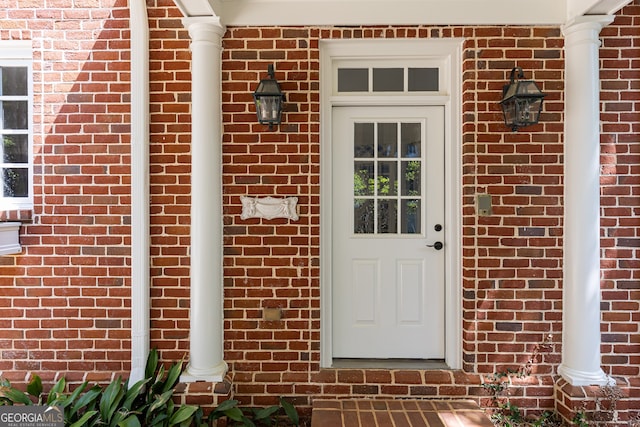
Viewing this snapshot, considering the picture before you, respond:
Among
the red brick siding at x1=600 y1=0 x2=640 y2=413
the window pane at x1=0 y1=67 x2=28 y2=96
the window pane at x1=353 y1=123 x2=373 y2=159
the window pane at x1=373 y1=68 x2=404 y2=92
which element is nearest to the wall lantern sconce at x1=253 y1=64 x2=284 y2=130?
the window pane at x1=353 y1=123 x2=373 y2=159

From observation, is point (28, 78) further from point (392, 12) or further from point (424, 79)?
point (424, 79)

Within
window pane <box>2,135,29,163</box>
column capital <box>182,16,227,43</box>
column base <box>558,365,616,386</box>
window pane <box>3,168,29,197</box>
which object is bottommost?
column base <box>558,365,616,386</box>

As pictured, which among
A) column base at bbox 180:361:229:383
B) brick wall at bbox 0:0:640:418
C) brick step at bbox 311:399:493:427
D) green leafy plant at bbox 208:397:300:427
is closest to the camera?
brick step at bbox 311:399:493:427

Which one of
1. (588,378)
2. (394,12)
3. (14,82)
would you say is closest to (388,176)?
(394,12)

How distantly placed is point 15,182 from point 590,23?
14.5 ft

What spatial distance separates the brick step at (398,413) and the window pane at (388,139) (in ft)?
6.00

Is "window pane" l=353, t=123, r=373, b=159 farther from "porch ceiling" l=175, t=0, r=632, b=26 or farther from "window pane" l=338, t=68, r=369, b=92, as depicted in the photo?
"porch ceiling" l=175, t=0, r=632, b=26

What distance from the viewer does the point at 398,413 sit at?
269 cm

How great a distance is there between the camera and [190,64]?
295cm

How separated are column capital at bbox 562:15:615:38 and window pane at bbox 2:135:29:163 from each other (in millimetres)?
4156

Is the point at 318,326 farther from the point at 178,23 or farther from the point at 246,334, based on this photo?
the point at 178,23

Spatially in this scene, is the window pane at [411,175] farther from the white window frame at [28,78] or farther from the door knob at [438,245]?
the white window frame at [28,78]

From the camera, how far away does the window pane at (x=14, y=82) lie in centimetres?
308

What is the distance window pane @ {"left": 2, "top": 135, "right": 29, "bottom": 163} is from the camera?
3098mm
